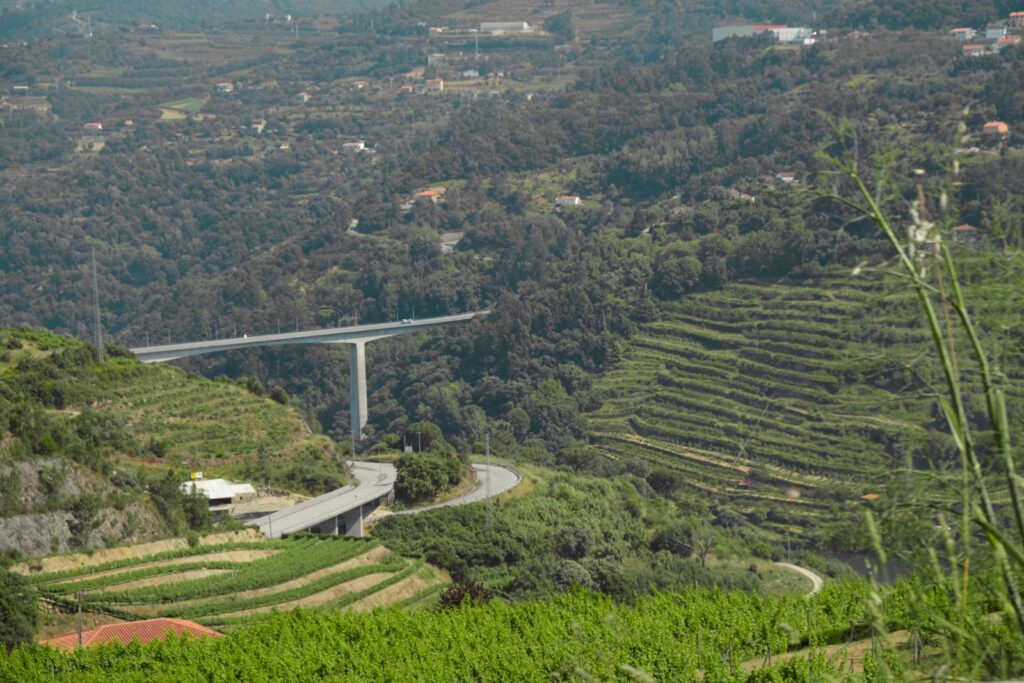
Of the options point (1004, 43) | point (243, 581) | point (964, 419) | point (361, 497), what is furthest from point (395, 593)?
point (1004, 43)

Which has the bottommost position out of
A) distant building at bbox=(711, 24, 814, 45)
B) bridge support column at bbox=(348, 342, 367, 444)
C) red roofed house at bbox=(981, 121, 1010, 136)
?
bridge support column at bbox=(348, 342, 367, 444)

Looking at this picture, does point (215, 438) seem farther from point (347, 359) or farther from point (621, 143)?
point (621, 143)

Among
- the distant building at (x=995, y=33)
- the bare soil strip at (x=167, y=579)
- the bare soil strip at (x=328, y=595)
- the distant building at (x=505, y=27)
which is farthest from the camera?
the distant building at (x=505, y=27)

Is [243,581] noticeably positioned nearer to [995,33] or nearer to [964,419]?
[964,419]

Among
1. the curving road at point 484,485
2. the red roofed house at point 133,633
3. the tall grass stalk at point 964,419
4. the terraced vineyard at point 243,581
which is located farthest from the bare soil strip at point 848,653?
the curving road at point 484,485

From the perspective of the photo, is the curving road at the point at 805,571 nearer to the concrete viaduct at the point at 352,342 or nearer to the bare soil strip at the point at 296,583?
the bare soil strip at the point at 296,583

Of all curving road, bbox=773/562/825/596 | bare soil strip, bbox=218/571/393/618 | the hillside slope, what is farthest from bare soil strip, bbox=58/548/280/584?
curving road, bbox=773/562/825/596

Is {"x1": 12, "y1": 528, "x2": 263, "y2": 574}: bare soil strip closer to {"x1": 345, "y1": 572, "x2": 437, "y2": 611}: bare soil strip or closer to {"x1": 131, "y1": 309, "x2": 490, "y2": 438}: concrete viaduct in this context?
{"x1": 345, "y1": 572, "x2": 437, "y2": 611}: bare soil strip
